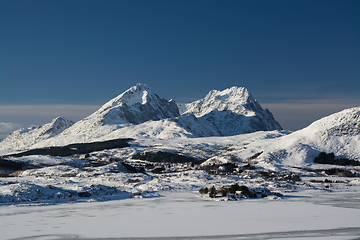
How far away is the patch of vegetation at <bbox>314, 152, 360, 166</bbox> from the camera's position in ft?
253

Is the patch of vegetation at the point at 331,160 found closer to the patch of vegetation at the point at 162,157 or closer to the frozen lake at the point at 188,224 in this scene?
the patch of vegetation at the point at 162,157

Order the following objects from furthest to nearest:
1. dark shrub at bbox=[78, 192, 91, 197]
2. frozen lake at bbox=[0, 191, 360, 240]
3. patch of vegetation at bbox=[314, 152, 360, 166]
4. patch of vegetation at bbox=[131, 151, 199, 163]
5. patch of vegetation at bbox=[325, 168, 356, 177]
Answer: patch of vegetation at bbox=[131, 151, 199, 163], patch of vegetation at bbox=[314, 152, 360, 166], patch of vegetation at bbox=[325, 168, 356, 177], dark shrub at bbox=[78, 192, 91, 197], frozen lake at bbox=[0, 191, 360, 240]

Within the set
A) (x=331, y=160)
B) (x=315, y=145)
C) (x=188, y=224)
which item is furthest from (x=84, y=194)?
(x=315, y=145)

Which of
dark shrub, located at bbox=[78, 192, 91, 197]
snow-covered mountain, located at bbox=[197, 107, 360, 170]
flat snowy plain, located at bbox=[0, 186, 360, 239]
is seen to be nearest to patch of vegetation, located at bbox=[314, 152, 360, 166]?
snow-covered mountain, located at bbox=[197, 107, 360, 170]

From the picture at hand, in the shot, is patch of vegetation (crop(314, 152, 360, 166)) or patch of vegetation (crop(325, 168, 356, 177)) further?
patch of vegetation (crop(314, 152, 360, 166))

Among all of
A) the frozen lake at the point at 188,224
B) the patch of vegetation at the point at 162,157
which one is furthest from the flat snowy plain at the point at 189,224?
the patch of vegetation at the point at 162,157

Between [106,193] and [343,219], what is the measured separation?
2305 cm

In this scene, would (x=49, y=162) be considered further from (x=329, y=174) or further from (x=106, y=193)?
(x=329, y=174)

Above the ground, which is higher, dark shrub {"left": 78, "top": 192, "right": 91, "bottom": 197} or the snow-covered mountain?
the snow-covered mountain

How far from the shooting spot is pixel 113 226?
15.4m

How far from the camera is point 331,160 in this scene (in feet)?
259

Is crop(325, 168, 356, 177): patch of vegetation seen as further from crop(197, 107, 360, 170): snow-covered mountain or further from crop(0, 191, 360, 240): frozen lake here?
crop(0, 191, 360, 240): frozen lake

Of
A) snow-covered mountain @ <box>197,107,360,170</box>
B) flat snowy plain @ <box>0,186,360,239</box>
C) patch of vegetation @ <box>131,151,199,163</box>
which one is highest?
snow-covered mountain @ <box>197,107,360,170</box>

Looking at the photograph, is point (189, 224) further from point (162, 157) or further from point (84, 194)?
point (162, 157)
